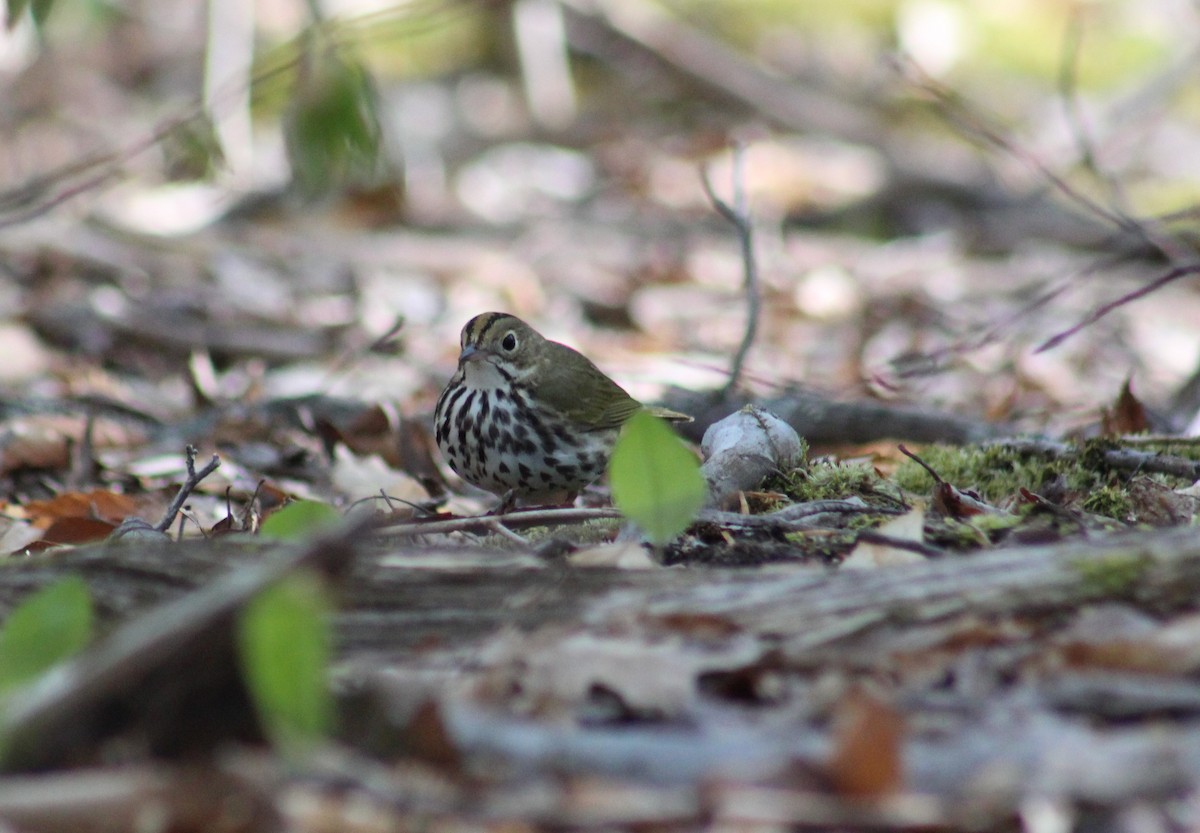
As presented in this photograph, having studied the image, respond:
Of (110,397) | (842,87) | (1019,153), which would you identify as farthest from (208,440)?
(842,87)

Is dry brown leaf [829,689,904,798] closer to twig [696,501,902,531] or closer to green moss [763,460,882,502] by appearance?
twig [696,501,902,531]

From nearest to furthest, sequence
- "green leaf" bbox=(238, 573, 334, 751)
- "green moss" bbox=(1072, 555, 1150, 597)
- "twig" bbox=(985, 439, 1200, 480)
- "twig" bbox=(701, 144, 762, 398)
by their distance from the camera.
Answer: "green leaf" bbox=(238, 573, 334, 751) → "green moss" bbox=(1072, 555, 1150, 597) → "twig" bbox=(985, 439, 1200, 480) → "twig" bbox=(701, 144, 762, 398)

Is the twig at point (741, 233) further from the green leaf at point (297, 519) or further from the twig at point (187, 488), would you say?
the green leaf at point (297, 519)

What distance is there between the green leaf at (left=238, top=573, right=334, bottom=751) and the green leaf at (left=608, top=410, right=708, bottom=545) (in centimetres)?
82

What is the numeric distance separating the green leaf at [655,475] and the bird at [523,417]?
185 centimetres

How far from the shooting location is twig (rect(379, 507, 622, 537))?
2717mm

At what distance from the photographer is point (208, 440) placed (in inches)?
196

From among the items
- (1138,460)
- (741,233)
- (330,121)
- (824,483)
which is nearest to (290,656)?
(330,121)

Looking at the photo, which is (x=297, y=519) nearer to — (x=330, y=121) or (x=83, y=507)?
(x=330, y=121)

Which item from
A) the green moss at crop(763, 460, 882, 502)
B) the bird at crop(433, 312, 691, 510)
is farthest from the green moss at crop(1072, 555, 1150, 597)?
the bird at crop(433, 312, 691, 510)

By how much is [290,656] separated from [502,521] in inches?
61.8

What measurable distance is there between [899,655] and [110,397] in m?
4.24

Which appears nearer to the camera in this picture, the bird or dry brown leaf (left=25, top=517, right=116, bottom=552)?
dry brown leaf (left=25, top=517, right=116, bottom=552)

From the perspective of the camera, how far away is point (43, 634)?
5.80 feet
